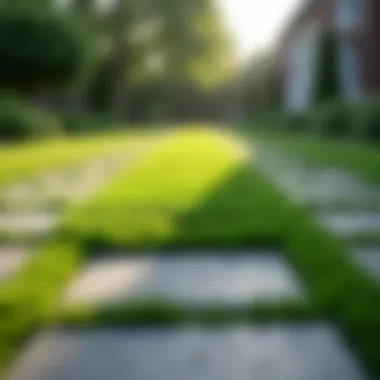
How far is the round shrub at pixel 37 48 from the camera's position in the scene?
14234mm

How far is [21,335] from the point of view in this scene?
1722 millimetres

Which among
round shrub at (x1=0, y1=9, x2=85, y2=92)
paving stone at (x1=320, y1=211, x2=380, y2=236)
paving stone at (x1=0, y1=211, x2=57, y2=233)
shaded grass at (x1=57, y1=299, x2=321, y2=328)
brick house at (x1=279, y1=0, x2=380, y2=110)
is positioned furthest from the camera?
brick house at (x1=279, y1=0, x2=380, y2=110)

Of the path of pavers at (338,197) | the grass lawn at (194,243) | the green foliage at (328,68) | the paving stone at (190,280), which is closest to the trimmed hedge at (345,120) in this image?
the green foliage at (328,68)

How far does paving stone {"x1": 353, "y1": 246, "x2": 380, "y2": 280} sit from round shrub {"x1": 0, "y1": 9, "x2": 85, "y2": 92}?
41.4 ft

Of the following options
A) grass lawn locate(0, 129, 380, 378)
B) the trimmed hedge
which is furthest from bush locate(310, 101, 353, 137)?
grass lawn locate(0, 129, 380, 378)

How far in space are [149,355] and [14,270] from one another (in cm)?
92

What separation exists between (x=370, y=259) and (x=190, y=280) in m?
0.72

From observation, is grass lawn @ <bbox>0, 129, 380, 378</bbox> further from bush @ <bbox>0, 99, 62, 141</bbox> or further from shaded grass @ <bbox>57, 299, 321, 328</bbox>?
bush @ <bbox>0, 99, 62, 141</bbox>

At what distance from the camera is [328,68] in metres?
16.3

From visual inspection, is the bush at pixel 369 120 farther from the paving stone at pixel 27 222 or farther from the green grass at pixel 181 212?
the paving stone at pixel 27 222

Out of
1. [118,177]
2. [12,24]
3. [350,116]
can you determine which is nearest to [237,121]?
[12,24]

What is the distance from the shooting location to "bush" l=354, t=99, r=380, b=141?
920 centimetres

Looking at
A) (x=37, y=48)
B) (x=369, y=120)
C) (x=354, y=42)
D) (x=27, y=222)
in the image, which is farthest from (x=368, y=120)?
(x=37, y=48)

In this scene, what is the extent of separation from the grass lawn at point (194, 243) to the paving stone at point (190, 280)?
0.24 feet
